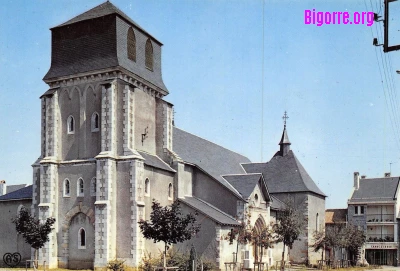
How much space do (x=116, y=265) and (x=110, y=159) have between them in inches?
268

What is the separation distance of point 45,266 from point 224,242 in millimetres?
12379

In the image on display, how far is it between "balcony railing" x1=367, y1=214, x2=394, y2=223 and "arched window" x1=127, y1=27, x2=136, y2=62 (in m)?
45.5

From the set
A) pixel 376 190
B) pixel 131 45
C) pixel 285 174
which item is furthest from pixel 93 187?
pixel 376 190

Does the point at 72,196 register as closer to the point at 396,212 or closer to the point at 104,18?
the point at 104,18

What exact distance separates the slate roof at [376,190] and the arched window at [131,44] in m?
43.6

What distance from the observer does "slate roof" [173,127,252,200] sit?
43406 millimetres

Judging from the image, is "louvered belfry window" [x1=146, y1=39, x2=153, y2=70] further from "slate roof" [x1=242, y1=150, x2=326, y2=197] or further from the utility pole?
the utility pole

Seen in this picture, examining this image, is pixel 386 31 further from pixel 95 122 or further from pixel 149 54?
pixel 149 54

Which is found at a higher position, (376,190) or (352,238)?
(376,190)

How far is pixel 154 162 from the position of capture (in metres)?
37.8

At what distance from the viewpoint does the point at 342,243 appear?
5025cm

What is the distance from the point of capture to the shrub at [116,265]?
106 ft

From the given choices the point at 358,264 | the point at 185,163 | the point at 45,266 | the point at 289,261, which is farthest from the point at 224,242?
the point at 358,264

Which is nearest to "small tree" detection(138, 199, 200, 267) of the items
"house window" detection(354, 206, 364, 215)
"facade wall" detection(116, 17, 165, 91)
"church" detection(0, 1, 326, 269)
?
"church" detection(0, 1, 326, 269)
